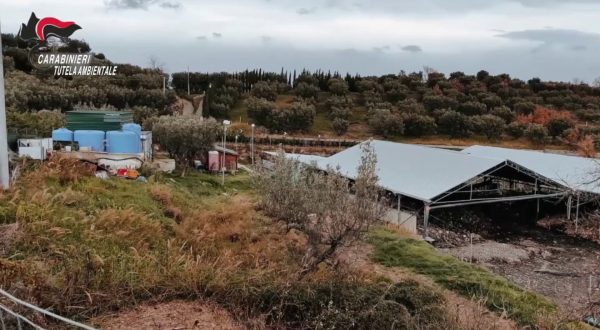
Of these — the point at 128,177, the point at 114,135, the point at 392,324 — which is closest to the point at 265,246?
the point at 392,324

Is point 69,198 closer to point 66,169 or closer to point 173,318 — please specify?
point 66,169

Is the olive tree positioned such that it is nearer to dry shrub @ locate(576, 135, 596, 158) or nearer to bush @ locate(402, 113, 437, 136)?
dry shrub @ locate(576, 135, 596, 158)

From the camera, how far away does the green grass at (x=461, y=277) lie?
1106cm

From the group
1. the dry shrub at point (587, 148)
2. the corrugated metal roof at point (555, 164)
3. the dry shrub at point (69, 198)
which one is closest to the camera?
the dry shrub at point (69, 198)

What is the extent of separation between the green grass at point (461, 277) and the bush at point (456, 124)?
31883 millimetres

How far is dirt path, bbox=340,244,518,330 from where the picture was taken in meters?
7.07

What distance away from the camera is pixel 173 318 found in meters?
6.14

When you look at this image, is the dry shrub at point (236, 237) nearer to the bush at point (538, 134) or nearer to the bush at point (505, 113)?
the bush at point (538, 134)

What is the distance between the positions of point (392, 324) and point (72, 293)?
11.7 ft

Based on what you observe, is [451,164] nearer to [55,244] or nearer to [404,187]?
[404,187]

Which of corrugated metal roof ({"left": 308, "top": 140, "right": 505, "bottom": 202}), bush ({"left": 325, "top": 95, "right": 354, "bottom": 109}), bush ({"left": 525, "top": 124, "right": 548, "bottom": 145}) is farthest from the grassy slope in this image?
bush ({"left": 325, "top": 95, "right": 354, "bottom": 109})

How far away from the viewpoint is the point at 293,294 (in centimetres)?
698

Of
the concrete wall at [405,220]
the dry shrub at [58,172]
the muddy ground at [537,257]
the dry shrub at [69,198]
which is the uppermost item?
the dry shrub at [58,172]

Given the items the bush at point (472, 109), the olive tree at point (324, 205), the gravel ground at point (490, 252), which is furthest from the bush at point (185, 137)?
the bush at point (472, 109)
